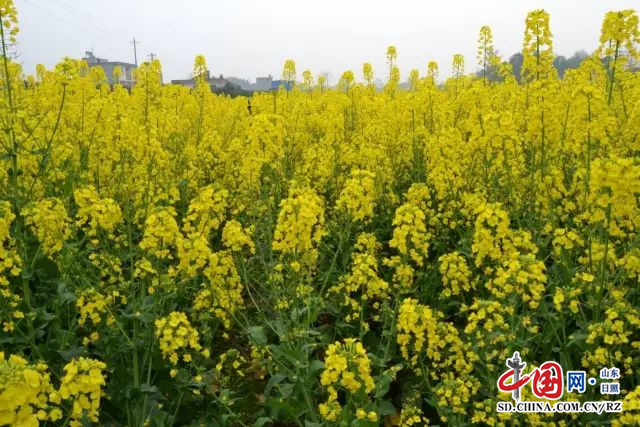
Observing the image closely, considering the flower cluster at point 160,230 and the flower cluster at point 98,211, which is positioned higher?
the flower cluster at point 98,211

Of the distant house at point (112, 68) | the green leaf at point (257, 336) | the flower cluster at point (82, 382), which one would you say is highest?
the distant house at point (112, 68)

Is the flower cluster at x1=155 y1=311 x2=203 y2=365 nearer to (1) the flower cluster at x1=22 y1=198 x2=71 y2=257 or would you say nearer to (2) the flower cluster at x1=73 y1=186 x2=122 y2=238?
(2) the flower cluster at x1=73 y1=186 x2=122 y2=238

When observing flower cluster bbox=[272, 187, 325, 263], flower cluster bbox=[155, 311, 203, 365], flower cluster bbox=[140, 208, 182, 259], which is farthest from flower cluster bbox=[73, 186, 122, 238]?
flower cluster bbox=[272, 187, 325, 263]

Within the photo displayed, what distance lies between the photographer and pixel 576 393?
2.63 meters

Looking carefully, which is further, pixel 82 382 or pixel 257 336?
pixel 257 336

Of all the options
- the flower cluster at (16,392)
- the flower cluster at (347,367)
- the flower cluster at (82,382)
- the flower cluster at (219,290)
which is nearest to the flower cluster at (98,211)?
the flower cluster at (219,290)

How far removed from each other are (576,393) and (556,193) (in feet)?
4.53

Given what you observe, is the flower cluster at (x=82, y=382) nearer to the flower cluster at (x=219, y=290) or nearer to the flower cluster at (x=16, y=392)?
the flower cluster at (x=16, y=392)

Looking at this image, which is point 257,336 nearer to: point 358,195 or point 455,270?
point 358,195

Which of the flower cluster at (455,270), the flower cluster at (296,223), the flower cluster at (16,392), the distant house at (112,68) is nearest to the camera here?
the flower cluster at (16,392)

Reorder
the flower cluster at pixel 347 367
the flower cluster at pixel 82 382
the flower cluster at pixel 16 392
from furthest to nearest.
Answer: the flower cluster at pixel 347 367, the flower cluster at pixel 82 382, the flower cluster at pixel 16 392

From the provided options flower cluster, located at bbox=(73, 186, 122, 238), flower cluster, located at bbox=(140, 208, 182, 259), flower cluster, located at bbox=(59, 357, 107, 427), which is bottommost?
flower cluster, located at bbox=(59, 357, 107, 427)

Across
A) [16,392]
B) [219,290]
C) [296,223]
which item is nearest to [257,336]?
[219,290]

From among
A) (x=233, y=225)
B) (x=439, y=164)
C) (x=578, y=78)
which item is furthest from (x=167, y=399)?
(x=578, y=78)
